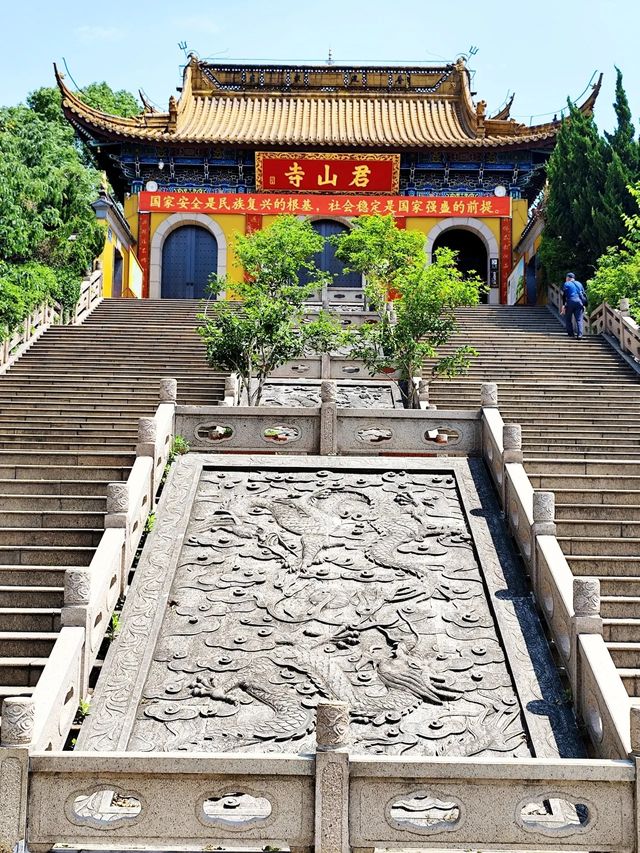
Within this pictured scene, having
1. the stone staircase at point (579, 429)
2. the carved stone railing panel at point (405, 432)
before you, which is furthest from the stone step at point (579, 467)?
the carved stone railing panel at point (405, 432)

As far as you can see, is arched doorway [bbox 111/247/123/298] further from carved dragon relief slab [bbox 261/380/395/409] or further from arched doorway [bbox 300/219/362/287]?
carved dragon relief slab [bbox 261/380/395/409]

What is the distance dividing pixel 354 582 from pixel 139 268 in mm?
17748

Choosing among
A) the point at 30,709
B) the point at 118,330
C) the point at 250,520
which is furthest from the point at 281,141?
the point at 30,709

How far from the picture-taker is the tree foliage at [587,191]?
18828mm

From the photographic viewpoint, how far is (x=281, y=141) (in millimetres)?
22562

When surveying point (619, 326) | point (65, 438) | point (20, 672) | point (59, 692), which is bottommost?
point (20, 672)

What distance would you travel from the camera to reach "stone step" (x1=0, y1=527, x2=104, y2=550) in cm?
718

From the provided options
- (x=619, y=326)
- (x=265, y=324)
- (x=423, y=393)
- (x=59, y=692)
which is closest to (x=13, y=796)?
(x=59, y=692)

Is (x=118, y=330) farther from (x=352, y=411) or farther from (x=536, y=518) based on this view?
(x=536, y=518)

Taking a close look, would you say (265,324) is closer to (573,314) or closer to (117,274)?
(573,314)

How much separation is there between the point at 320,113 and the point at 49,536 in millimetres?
20496

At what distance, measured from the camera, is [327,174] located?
75.5ft

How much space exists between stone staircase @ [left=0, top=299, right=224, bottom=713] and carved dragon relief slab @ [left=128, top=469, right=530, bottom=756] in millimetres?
892

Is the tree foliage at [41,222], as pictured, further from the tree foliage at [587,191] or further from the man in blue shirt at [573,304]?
the tree foliage at [587,191]
